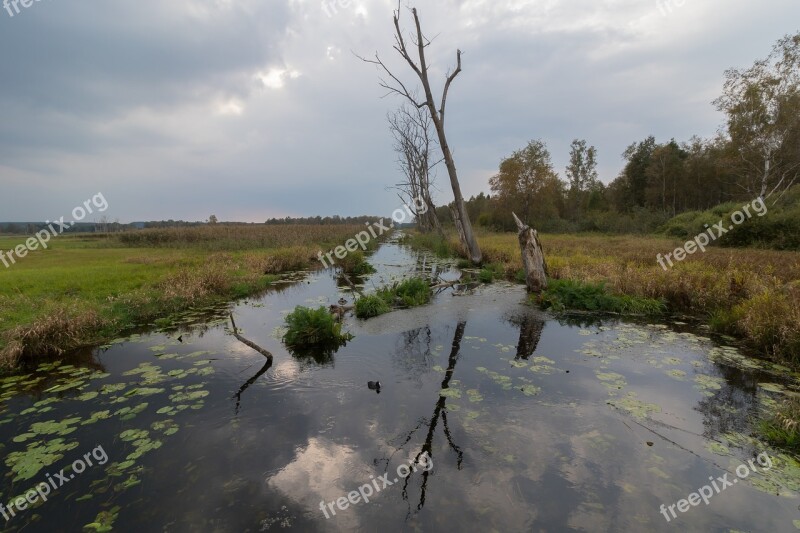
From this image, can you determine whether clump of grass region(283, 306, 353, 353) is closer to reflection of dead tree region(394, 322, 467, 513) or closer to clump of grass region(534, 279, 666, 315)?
reflection of dead tree region(394, 322, 467, 513)

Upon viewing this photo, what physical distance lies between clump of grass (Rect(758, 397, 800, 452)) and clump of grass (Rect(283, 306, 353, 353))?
643cm

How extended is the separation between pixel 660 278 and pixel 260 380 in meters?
10.3

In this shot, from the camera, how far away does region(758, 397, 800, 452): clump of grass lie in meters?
3.84

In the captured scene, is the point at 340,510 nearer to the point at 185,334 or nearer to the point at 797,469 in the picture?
the point at 797,469

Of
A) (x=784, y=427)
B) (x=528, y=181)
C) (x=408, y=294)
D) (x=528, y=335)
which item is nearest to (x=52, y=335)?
(x=408, y=294)

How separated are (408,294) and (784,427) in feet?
27.5

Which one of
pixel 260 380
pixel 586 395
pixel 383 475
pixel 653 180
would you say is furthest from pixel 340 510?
pixel 653 180

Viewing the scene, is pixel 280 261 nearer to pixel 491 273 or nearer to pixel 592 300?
pixel 491 273

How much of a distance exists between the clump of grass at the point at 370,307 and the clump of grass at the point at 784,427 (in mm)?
7495

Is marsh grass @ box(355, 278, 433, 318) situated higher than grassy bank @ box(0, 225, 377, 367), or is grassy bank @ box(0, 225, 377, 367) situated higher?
grassy bank @ box(0, 225, 377, 367)

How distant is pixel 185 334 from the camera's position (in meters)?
8.16

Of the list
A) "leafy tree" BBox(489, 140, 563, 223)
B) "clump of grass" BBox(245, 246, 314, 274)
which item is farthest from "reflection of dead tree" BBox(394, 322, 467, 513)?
"leafy tree" BBox(489, 140, 563, 223)

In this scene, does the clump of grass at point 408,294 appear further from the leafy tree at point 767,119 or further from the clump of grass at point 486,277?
the leafy tree at point 767,119

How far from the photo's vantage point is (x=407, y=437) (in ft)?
13.9
